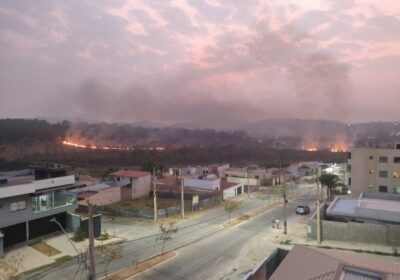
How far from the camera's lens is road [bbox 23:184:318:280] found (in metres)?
28.8

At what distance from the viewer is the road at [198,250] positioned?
1134 inches

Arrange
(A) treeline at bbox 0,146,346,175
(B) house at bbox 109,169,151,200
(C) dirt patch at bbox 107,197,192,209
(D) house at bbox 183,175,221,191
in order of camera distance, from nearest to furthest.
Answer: (C) dirt patch at bbox 107,197,192,209 → (B) house at bbox 109,169,151,200 → (D) house at bbox 183,175,221,191 → (A) treeline at bbox 0,146,346,175

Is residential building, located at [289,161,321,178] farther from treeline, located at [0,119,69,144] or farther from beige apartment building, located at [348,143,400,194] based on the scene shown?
treeline, located at [0,119,69,144]

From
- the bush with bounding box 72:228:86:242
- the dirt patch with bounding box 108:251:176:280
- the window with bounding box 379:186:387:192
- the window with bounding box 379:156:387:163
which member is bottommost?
the dirt patch with bounding box 108:251:176:280

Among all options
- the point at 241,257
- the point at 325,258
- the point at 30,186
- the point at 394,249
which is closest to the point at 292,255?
the point at 325,258

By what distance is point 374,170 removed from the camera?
211 ft

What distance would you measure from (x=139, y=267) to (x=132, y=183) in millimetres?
35816

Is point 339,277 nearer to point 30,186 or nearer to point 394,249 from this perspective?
point 394,249

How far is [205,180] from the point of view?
7250 centimetres

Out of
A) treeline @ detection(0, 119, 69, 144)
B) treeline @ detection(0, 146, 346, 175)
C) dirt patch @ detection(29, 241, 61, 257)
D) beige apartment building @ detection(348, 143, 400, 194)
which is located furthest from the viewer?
treeline @ detection(0, 119, 69, 144)

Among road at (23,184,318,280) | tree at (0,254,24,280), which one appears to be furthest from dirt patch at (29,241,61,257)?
road at (23,184,318,280)

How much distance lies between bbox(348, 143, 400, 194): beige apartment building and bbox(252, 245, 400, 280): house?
51861 mm

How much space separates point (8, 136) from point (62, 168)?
145736 millimetres

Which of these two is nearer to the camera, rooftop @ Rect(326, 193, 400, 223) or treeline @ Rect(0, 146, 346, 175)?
rooftop @ Rect(326, 193, 400, 223)
